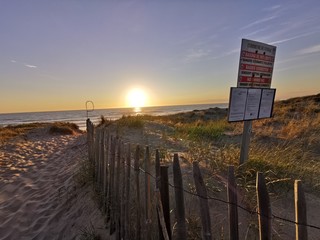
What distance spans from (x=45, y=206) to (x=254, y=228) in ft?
12.7

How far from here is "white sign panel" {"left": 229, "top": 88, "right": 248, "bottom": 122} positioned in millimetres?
4168

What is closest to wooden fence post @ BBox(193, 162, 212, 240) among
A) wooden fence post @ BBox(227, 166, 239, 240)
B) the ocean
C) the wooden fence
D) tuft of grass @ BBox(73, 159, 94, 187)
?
the wooden fence

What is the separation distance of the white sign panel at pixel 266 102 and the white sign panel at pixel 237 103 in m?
0.60

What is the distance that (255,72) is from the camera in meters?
4.58

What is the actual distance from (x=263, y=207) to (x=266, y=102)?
381cm

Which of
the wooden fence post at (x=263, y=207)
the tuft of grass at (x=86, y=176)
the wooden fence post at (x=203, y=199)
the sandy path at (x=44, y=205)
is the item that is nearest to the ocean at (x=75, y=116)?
the sandy path at (x=44, y=205)

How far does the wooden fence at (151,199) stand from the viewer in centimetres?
150

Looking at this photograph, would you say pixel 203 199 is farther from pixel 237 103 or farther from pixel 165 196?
pixel 237 103

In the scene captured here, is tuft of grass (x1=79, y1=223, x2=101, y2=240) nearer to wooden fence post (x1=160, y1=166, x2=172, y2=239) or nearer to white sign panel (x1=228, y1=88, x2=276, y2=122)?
wooden fence post (x1=160, y1=166, x2=172, y2=239)

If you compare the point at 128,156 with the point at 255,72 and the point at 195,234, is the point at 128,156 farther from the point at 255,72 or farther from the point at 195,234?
the point at 255,72

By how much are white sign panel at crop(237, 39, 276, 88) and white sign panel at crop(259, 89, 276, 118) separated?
0.14 m

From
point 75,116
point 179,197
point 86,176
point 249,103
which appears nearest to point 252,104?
point 249,103

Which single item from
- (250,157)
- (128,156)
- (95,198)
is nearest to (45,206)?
(95,198)

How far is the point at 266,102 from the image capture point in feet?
15.9
